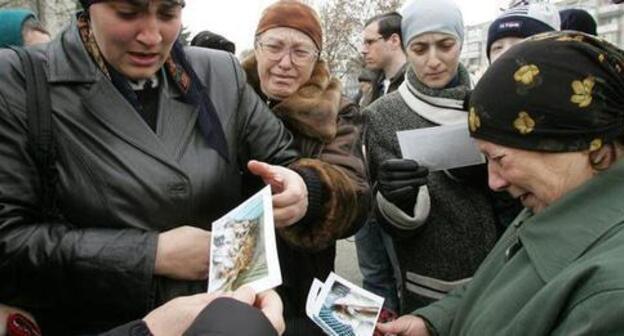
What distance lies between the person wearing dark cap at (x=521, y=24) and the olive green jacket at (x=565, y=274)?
1.41 metres

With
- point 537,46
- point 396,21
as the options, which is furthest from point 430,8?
point 396,21

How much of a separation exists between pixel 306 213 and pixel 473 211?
974 mm

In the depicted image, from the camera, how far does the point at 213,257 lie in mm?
1438

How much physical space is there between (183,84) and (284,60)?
2.93 ft

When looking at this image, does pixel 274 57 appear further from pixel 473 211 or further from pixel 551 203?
pixel 551 203

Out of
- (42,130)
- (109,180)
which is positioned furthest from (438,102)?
(42,130)

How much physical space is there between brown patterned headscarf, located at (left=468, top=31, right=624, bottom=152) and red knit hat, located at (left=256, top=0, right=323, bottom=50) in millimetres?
1291

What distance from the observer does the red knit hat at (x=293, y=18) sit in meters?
2.56

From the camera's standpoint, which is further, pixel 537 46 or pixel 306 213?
pixel 306 213

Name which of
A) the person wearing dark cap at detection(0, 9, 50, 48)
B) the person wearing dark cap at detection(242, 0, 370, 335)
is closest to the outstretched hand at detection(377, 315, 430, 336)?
the person wearing dark cap at detection(242, 0, 370, 335)

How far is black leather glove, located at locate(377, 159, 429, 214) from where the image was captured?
7.50 ft

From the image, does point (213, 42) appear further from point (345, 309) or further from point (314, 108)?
point (345, 309)

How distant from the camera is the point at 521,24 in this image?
2.62m

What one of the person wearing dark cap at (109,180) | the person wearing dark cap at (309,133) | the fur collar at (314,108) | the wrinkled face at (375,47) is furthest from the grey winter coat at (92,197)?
the wrinkled face at (375,47)
